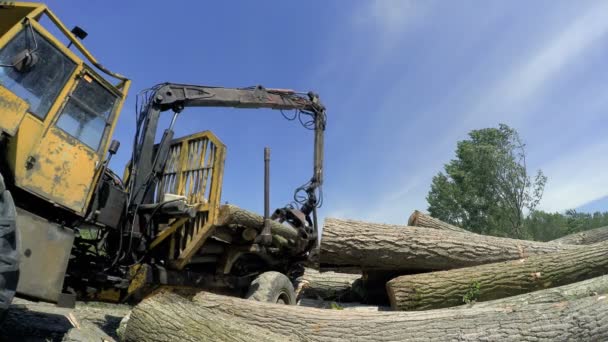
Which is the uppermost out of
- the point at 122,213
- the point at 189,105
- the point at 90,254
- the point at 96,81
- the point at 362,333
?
the point at 189,105

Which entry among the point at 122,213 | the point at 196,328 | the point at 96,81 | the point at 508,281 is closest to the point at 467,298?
the point at 508,281

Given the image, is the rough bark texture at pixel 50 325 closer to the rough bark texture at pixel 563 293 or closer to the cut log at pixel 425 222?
the rough bark texture at pixel 563 293

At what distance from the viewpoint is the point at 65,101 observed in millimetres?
4305

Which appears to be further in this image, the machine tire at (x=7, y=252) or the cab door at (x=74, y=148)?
the cab door at (x=74, y=148)

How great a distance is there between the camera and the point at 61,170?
13.6 ft

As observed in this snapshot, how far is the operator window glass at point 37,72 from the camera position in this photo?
380 cm

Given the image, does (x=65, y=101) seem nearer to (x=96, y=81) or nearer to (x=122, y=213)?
(x=96, y=81)

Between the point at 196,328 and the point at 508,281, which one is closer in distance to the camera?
the point at 196,328

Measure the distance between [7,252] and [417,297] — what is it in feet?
13.3

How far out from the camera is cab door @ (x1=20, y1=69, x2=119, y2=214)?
398cm

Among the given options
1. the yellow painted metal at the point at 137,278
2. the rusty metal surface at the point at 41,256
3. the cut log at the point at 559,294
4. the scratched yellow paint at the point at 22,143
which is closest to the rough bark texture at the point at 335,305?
the cut log at the point at 559,294

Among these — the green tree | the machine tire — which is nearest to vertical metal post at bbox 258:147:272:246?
the machine tire

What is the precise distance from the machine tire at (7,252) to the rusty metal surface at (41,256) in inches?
7.8

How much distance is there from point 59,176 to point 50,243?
1.97 ft
